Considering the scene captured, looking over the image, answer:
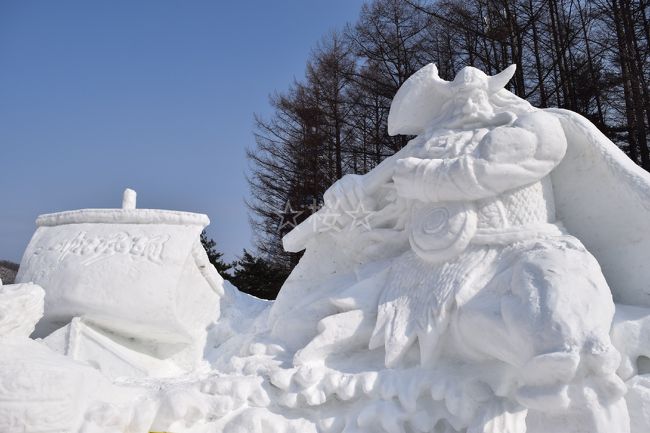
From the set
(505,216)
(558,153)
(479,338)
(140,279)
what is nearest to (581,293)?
(479,338)

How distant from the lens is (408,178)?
2516 millimetres

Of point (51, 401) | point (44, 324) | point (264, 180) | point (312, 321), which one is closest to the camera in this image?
point (51, 401)

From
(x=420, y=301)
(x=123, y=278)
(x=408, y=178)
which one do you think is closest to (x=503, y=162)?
(x=408, y=178)

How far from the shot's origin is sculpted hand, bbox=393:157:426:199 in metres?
2.48

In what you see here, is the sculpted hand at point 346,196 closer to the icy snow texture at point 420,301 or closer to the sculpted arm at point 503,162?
the icy snow texture at point 420,301

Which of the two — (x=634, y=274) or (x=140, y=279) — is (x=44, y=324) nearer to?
(x=140, y=279)

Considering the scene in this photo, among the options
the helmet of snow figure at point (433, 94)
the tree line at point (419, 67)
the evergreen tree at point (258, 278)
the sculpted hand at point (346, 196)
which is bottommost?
the evergreen tree at point (258, 278)

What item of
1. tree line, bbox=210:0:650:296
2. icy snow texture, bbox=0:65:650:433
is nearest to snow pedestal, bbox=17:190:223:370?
icy snow texture, bbox=0:65:650:433

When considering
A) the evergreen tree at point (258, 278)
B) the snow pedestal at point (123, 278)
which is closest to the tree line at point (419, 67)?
the evergreen tree at point (258, 278)

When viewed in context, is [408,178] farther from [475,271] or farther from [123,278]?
[123,278]

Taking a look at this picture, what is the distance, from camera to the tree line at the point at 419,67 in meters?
9.34

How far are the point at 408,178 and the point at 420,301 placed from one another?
0.57m

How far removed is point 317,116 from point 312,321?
9.99 meters

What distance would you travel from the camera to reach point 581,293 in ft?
5.96
